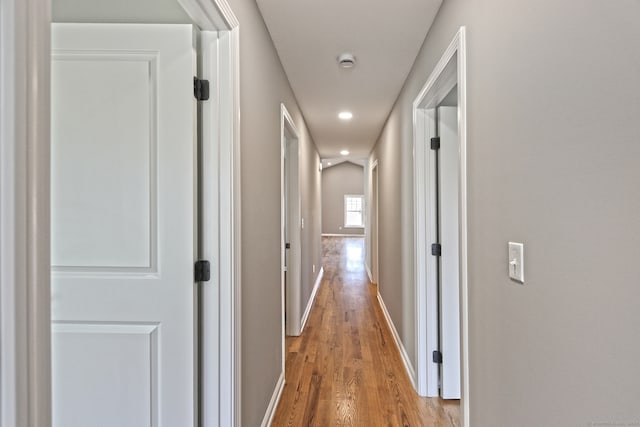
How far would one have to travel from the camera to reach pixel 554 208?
83cm

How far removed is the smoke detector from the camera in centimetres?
228

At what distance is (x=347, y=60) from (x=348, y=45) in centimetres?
17

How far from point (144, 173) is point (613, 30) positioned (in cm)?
144

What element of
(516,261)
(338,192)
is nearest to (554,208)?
(516,261)

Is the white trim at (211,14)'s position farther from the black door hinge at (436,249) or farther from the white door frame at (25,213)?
the black door hinge at (436,249)

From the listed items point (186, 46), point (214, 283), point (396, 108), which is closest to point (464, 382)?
point (214, 283)

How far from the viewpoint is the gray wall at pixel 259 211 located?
1.54m

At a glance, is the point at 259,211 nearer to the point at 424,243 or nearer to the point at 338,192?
the point at 424,243

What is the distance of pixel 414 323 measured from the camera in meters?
2.38

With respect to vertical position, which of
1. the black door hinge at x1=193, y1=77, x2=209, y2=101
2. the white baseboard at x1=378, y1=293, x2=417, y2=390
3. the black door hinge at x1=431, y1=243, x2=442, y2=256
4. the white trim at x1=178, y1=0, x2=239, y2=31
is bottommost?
the white baseboard at x1=378, y1=293, x2=417, y2=390

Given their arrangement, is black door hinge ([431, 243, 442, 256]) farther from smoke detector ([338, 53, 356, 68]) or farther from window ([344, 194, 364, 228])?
window ([344, 194, 364, 228])

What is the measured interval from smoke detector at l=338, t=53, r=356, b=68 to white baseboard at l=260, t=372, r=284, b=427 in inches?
90.9

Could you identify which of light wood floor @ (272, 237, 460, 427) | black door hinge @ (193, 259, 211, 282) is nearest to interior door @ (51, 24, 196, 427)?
black door hinge @ (193, 259, 211, 282)

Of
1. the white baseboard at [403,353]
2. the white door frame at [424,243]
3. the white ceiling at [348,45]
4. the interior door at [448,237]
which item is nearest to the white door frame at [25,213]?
the white ceiling at [348,45]
